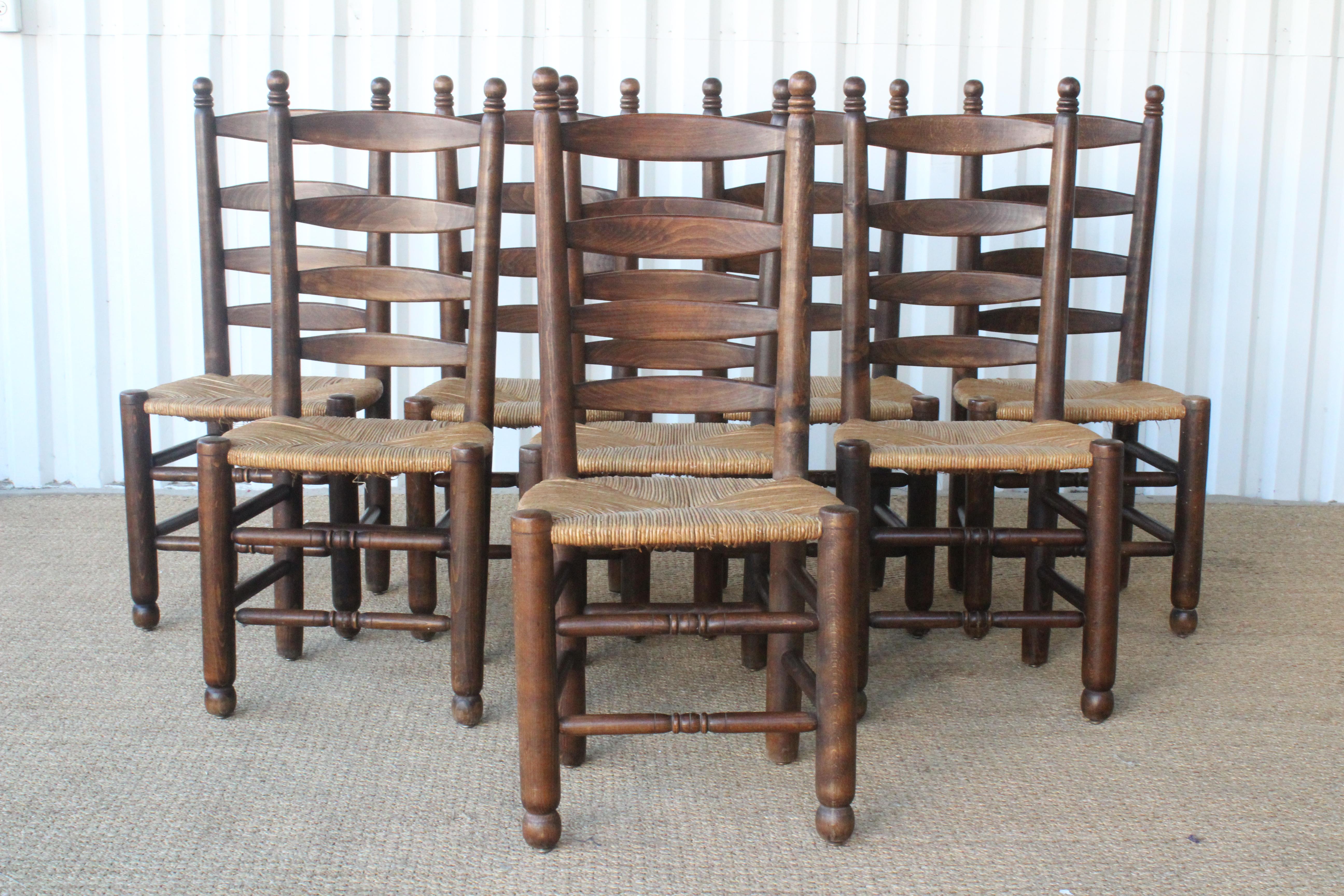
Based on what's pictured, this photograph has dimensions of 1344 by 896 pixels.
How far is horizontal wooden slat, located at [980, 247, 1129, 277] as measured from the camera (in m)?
2.87

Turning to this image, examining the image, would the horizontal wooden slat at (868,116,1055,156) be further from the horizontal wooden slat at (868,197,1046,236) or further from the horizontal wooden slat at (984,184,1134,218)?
the horizontal wooden slat at (984,184,1134,218)

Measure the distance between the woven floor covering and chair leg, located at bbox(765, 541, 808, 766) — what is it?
4 cm

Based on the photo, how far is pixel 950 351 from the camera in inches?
95.1

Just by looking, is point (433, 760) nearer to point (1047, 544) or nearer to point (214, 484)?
point (214, 484)

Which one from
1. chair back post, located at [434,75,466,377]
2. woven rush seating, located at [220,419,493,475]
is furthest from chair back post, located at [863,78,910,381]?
woven rush seating, located at [220,419,493,475]

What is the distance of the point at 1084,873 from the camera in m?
1.57

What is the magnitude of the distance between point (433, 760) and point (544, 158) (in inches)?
37.9

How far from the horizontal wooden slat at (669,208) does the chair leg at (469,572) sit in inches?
20.7

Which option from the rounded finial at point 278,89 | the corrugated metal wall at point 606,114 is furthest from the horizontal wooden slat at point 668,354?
the corrugated metal wall at point 606,114

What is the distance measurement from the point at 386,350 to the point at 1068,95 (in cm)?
141

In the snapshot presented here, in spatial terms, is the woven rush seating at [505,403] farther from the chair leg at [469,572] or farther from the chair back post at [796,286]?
the chair back post at [796,286]

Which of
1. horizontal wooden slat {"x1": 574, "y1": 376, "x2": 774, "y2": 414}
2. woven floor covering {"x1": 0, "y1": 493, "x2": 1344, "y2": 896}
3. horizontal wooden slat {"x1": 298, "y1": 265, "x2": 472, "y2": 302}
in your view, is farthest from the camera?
horizontal wooden slat {"x1": 298, "y1": 265, "x2": 472, "y2": 302}

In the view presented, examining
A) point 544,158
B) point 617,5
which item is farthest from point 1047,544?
point 617,5

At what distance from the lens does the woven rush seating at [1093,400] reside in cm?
243
